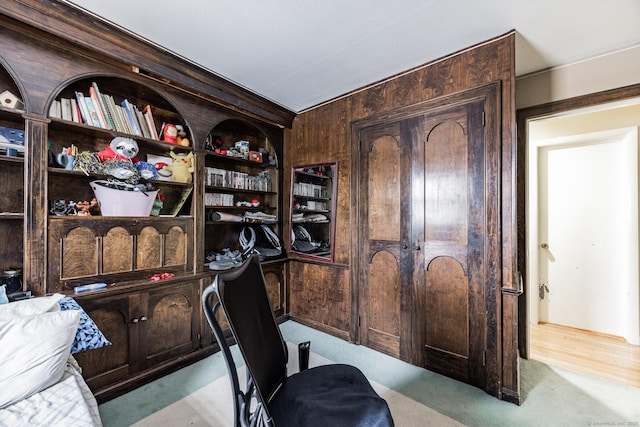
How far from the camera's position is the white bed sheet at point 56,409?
102 centimetres

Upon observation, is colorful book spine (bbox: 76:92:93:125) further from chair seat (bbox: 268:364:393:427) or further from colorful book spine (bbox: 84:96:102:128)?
chair seat (bbox: 268:364:393:427)

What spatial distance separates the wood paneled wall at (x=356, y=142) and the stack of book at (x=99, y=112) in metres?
Result: 1.66

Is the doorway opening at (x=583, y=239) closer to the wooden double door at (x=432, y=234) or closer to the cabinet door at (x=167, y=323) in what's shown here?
the wooden double door at (x=432, y=234)

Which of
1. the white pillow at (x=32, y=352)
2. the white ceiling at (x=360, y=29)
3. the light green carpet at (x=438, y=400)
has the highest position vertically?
the white ceiling at (x=360, y=29)

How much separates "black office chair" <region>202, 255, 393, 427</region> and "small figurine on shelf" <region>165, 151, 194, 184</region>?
156 centimetres

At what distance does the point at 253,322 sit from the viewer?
3.67ft

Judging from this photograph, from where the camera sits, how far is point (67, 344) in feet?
4.17

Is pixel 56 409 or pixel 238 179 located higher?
pixel 238 179

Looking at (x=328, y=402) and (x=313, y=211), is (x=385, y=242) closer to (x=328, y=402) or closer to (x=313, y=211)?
(x=313, y=211)

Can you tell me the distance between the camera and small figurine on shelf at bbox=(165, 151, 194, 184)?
246 cm

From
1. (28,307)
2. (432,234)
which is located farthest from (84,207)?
(432,234)

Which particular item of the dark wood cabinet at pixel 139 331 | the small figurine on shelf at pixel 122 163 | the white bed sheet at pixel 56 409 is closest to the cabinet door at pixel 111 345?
the dark wood cabinet at pixel 139 331

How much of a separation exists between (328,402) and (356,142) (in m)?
2.24

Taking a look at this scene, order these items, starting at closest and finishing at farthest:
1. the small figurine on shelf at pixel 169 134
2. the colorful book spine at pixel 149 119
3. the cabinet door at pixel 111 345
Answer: the cabinet door at pixel 111 345, the colorful book spine at pixel 149 119, the small figurine on shelf at pixel 169 134
